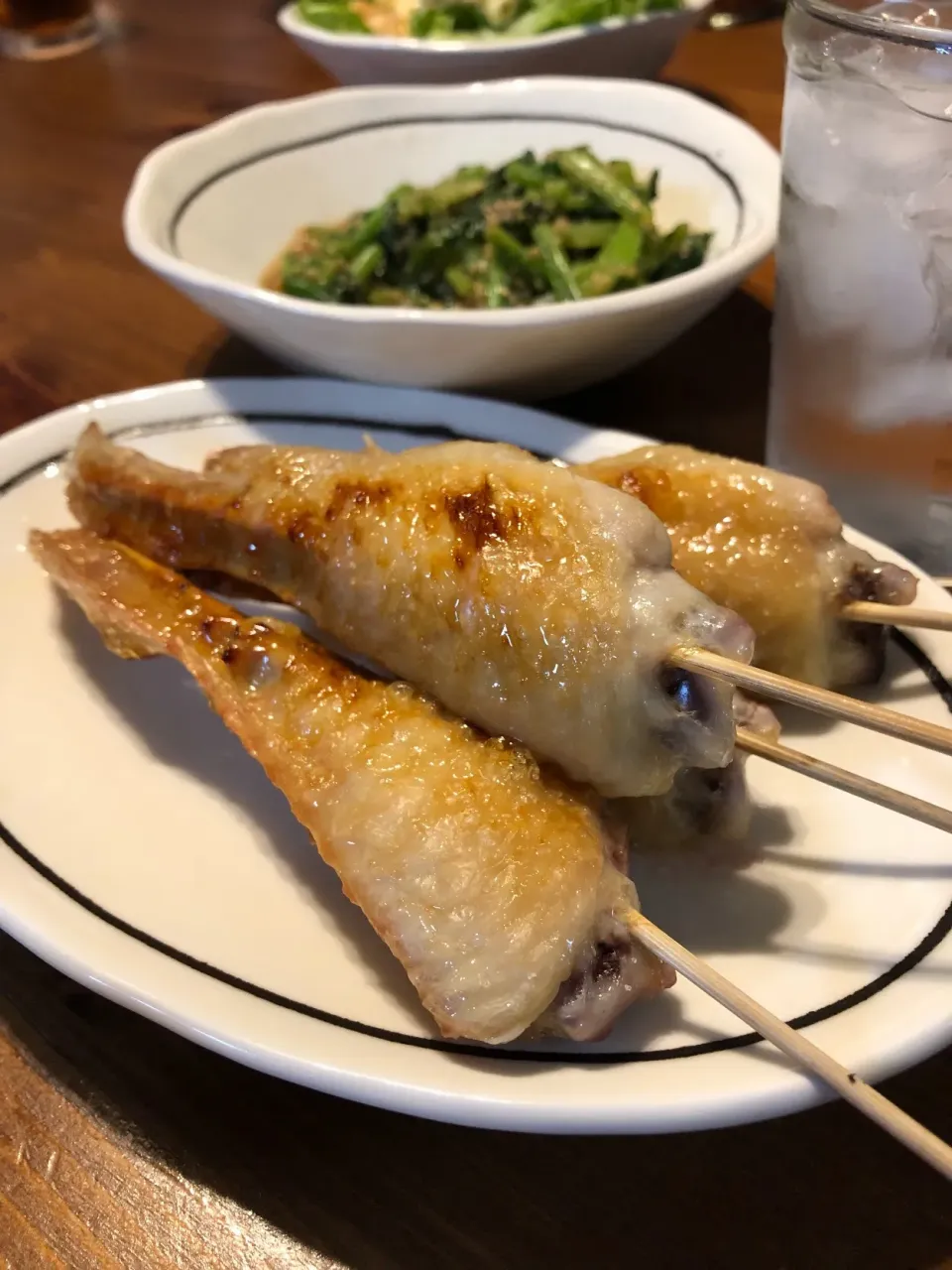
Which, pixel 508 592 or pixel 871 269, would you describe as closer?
pixel 508 592

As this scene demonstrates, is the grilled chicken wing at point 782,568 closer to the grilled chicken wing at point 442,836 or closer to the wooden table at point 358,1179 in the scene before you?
the grilled chicken wing at point 442,836

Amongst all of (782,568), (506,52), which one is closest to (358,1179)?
(782,568)

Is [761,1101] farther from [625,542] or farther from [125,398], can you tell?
[125,398]

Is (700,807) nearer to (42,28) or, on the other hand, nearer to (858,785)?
(858,785)

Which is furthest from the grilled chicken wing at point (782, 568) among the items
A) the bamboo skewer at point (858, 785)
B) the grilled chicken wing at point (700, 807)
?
the bamboo skewer at point (858, 785)

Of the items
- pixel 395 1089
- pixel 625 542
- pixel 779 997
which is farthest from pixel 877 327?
pixel 395 1089

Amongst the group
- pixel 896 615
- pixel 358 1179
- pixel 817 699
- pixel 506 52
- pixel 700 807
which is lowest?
pixel 358 1179

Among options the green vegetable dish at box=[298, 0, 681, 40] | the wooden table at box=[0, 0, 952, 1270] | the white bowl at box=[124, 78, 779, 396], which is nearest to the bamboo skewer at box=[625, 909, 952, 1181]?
the wooden table at box=[0, 0, 952, 1270]
